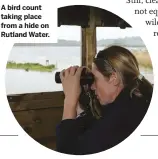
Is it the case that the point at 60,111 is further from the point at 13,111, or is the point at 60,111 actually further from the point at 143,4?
the point at 143,4

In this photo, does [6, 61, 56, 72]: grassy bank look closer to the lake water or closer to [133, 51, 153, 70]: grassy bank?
the lake water

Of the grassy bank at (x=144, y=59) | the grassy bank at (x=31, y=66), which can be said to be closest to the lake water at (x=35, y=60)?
the grassy bank at (x=31, y=66)

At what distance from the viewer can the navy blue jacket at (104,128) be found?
65 centimetres

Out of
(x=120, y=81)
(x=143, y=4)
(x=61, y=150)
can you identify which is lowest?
(x=61, y=150)

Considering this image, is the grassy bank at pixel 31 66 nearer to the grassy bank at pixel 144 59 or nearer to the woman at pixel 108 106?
the woman at pixel 108 106

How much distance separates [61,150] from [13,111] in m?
0.12

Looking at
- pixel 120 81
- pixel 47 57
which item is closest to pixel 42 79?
pixel 47 57

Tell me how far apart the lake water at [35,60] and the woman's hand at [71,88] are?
1 cm

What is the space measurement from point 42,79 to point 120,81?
5.9 inches

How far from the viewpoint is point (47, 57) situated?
64 cm

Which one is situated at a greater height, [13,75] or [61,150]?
[13,75]

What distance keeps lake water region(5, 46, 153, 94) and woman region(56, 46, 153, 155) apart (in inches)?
0.9

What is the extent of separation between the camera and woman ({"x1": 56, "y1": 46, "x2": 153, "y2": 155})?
2.13ft

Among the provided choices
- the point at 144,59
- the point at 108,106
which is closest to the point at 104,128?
the point at 108,106
